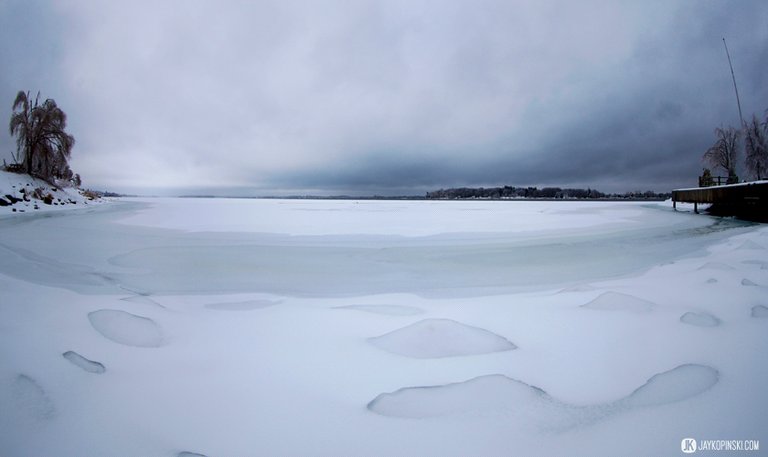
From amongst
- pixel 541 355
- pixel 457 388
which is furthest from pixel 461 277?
pixel 457 388

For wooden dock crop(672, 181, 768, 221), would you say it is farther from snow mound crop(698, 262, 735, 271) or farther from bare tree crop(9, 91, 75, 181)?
bare tree crop(9, 91, 75, 181)

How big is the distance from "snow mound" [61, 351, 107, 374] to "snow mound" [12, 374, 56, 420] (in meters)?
0.19

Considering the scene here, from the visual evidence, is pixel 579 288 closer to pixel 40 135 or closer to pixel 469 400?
pixel 469 400

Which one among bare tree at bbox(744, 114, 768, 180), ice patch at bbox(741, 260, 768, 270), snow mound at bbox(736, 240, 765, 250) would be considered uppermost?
bare tree at bbox(744, 114, 768, 180)

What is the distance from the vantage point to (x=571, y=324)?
7.82 ft

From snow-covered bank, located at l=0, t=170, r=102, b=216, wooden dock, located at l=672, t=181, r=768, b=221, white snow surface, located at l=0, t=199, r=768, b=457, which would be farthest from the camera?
snow-covered bank, located at l=0, t=170, r=102, b=216

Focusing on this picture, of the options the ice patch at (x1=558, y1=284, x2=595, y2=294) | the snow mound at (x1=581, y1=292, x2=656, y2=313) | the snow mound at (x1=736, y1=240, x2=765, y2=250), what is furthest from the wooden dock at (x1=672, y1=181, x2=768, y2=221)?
the snow mound at (x1=581, y1=292, x2=656, y2=313)

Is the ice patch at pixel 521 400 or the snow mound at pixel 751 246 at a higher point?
the snow mound at pixel 751 246

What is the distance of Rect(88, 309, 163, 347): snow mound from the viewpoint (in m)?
2.08

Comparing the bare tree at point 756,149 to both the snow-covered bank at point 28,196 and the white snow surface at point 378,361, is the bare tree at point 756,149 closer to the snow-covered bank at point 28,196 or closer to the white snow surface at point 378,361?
the white snow surface at point 378,361

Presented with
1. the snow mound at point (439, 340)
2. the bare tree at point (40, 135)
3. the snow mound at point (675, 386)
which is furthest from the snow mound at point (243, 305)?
the bare tree at point (40, 135)

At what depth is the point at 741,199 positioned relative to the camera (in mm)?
12609

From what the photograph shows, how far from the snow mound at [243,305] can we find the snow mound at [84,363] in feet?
3.18

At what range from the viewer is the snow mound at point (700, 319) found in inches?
91.3
